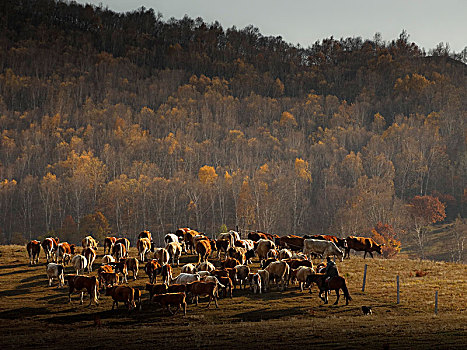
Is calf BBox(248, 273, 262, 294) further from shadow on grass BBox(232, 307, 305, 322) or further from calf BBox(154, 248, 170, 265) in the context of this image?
calf BBox(154, 248, 170, 265)

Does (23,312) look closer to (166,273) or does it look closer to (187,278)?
(166,273)

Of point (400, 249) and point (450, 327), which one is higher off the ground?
point (450, 327)

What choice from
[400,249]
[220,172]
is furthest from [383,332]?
[220,172]

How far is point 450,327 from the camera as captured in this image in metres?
21.4

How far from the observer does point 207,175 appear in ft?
500

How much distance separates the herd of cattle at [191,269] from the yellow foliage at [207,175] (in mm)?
100874

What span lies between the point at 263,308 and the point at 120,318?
7.42m

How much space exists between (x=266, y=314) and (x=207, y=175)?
4958 inches

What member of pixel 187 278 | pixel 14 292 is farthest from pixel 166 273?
pixel 14 292

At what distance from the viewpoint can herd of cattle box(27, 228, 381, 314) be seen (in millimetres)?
28609

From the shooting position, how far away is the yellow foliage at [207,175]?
149 meters

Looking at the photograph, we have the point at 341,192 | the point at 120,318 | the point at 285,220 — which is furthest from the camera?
the point at 341,192

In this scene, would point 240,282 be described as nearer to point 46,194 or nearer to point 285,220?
point 285,220

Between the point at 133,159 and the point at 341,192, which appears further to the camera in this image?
the point at 133,159
